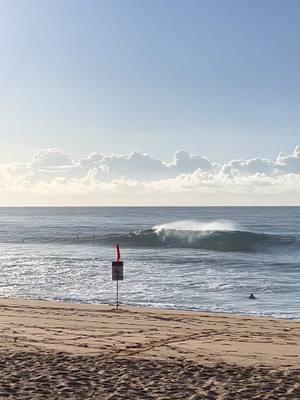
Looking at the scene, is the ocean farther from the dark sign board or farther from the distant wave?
the distant wave

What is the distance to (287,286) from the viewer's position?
910 inches

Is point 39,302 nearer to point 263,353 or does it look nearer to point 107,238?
point 263,353

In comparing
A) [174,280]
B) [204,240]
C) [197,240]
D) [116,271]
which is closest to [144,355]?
[116,271]

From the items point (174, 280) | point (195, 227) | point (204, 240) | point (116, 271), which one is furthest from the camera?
point (195, 227)

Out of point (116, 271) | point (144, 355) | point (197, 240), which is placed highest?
point (116, 271)

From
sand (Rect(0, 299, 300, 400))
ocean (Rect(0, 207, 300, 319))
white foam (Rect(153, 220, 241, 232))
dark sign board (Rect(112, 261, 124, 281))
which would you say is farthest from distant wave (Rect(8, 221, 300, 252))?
sand (Rect(0, 299, 300, 400))

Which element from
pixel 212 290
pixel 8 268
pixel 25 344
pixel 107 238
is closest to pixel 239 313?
pixel 212 290

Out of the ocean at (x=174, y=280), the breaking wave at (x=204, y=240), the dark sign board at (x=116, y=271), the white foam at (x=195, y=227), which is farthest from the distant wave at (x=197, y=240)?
the dark sign board at (x=116, y=271)

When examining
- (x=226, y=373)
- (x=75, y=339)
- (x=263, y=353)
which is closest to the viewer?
(x=226, y=373)

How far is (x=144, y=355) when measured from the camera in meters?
10.3

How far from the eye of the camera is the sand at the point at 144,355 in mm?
7660

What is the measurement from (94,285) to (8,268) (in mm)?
8721

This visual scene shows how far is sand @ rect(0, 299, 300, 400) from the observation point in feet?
25.1

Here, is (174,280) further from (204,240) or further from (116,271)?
(204,240)
